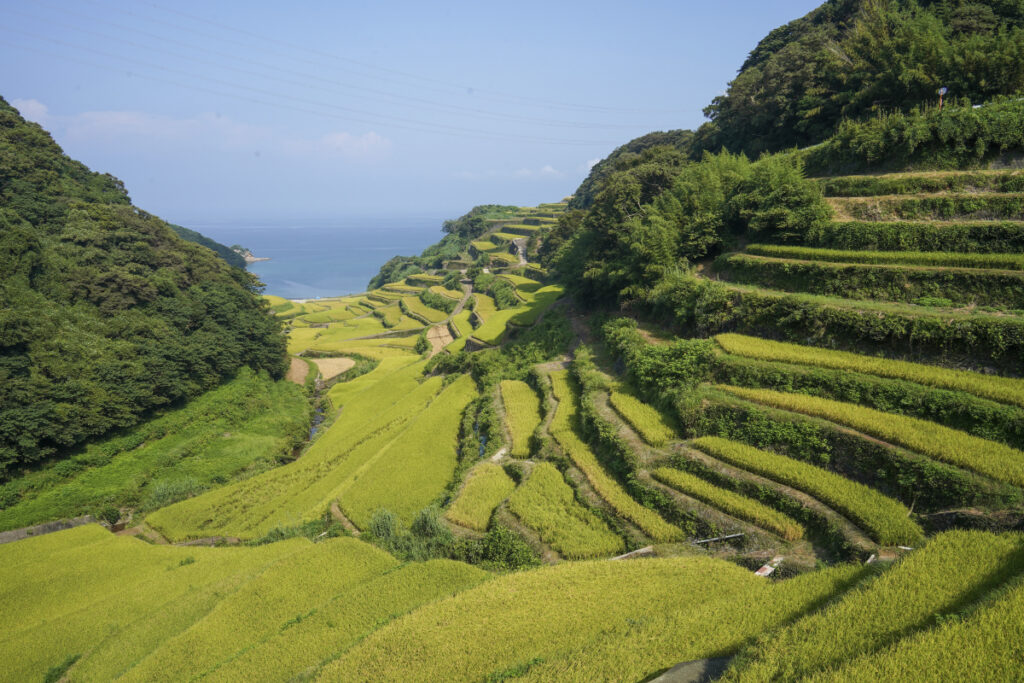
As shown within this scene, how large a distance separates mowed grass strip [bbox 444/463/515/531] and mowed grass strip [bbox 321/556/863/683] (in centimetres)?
372

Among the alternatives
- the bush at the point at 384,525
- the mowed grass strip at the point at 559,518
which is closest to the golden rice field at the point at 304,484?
the bush at the point at 384,525

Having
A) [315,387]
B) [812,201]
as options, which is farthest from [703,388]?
[315,387]

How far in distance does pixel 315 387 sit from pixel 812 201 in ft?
127

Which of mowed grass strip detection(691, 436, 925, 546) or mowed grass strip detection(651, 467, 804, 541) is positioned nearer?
mowed grass strip detection(691, 436, 925, 546)

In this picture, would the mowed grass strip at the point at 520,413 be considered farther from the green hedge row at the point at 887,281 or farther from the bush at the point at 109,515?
the bush at the point at 109,515

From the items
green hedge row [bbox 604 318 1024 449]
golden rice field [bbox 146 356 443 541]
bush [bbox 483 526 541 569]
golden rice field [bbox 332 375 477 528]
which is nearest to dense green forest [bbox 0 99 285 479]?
golden rice field [bbox 146 356 443 541]

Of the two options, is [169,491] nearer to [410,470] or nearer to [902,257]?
[410,470]

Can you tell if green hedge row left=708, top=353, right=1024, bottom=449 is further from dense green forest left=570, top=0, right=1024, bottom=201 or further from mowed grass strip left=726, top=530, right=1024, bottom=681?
dense green forest left=570, top=0, right=1024, bottom=201

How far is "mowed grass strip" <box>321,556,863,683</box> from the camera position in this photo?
6414mm

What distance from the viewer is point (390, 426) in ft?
85.0

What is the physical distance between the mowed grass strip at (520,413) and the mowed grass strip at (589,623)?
7285mm

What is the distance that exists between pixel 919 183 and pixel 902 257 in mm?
3678

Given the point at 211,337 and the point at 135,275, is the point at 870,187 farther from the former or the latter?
the point at 135,275

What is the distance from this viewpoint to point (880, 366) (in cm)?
1127
